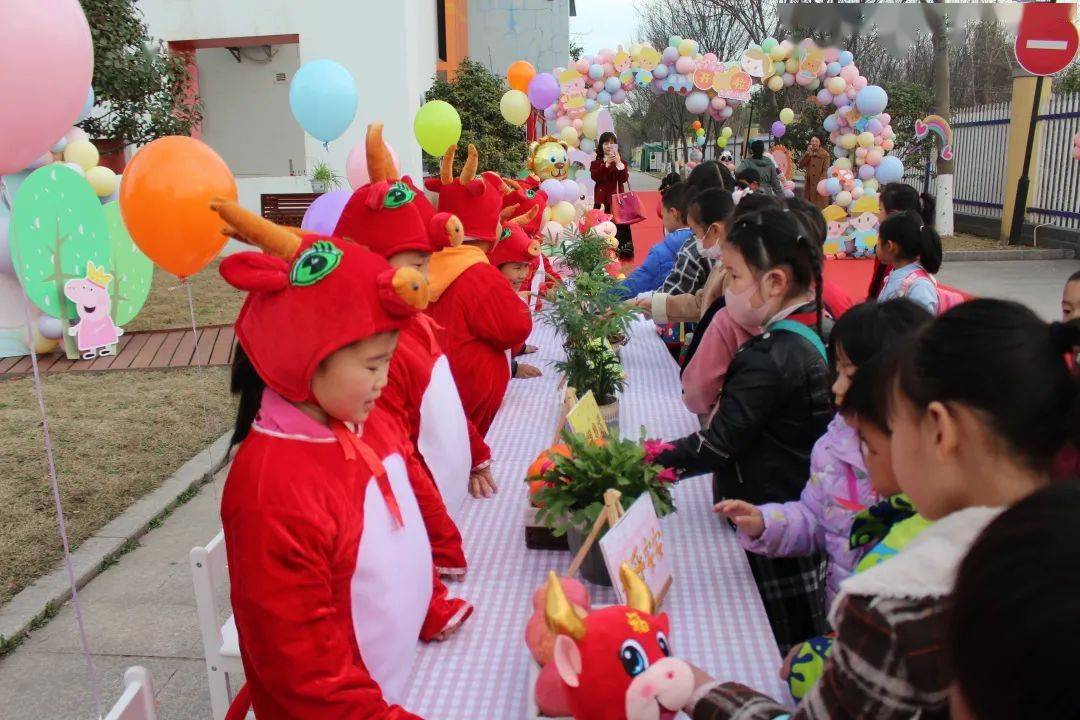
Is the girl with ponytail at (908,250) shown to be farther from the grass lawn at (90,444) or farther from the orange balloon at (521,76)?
the orange balloon at (521,76)

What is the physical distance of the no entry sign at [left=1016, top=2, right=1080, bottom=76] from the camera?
1178cm

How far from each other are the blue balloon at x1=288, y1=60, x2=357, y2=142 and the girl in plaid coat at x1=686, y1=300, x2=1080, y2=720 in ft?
16.7

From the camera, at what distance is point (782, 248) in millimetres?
2143

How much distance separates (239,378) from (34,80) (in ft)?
4.36

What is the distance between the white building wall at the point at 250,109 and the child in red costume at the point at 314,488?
48.7 ft

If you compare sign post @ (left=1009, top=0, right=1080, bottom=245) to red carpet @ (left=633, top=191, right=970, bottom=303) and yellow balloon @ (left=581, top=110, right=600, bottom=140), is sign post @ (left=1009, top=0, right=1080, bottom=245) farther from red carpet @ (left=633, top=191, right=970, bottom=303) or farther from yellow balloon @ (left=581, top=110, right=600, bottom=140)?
yellow balloon @ (left=581, top=110, right=600, bottom=140)

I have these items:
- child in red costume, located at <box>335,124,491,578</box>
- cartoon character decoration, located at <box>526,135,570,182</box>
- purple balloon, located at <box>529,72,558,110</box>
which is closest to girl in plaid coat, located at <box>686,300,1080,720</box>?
child in red costume, located at <box>335,124,491,578</box>

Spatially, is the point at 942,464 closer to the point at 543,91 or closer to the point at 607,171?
the point at 607,171

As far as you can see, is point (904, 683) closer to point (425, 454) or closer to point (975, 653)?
point (975, 653)

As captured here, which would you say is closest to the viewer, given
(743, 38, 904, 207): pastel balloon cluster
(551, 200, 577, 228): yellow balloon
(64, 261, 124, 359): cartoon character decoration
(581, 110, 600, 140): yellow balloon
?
(64, 261, 124, 359): cartoon character decoration

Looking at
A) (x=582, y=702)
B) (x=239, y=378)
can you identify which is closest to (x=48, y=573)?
(x=239, y=378)

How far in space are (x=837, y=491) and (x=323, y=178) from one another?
11.7 metres

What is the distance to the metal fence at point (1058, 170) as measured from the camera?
12.5m

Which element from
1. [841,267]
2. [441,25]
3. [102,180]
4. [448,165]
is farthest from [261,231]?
[441,25]
